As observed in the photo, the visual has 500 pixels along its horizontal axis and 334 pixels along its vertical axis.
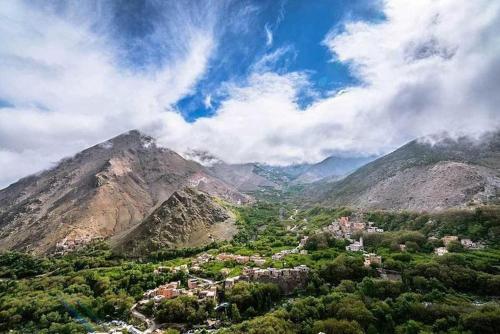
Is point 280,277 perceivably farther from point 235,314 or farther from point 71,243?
point 71,243

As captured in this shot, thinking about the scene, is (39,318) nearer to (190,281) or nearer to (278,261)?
(190,281)

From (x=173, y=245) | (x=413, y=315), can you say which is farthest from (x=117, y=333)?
(x=173, y=245)

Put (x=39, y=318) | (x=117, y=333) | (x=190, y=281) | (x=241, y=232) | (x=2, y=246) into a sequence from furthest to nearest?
(x=2, y=246)
(x=241, y=232)
(x=190, y=281)
(x=39, y=318)
(x=117, y=333)

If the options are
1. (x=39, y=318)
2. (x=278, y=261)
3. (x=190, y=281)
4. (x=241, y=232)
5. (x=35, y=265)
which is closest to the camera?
(x=39, y=318)

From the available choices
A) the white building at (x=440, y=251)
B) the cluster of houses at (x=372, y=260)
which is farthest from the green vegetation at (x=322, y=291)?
the cluster of houses at (x=372, y=260)

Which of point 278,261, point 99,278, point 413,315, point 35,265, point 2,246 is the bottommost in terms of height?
point 413,315

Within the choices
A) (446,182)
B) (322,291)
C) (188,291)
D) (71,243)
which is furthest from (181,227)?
(446,182)

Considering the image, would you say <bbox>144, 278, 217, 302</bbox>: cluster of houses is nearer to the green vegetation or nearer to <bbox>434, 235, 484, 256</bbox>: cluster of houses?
the green vegetation
